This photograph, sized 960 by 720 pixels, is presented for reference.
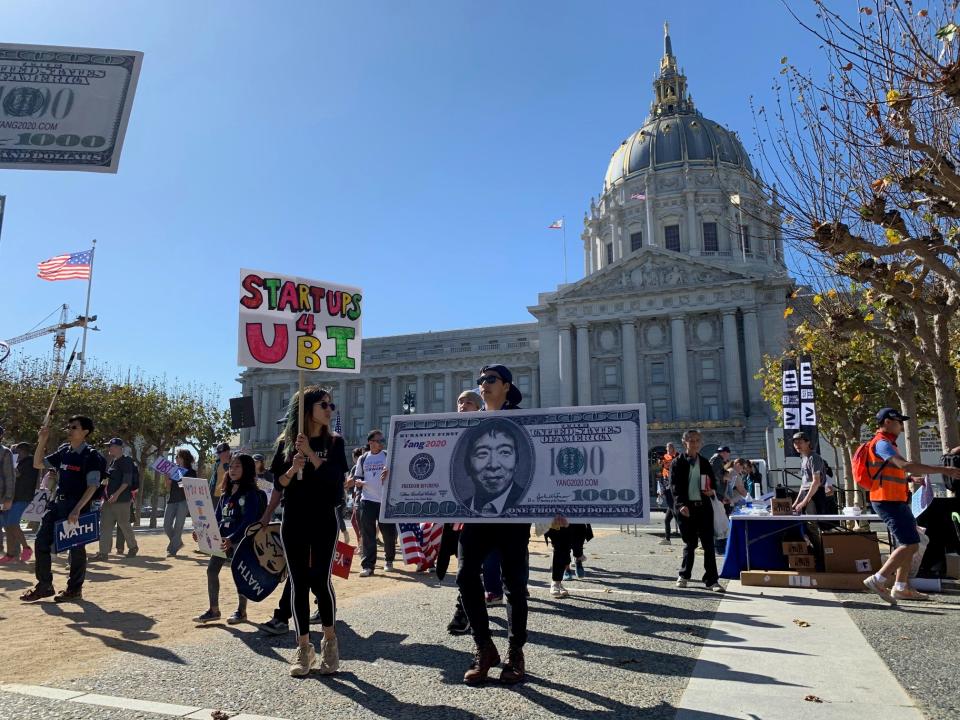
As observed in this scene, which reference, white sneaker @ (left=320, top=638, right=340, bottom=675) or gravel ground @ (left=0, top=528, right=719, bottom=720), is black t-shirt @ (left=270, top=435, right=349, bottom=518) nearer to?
white sneaker @ (left=320, top=638, right=340, bottom=675)

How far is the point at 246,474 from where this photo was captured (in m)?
6.41

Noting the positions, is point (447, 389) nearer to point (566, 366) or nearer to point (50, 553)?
point (566, 366)

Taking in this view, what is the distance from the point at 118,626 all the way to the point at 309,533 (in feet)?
10.1

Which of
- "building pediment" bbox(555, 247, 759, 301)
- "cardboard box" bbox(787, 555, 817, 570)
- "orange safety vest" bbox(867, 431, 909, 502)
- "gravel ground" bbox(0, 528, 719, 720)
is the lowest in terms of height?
"gravel ground" bbox(0, 528, 719, 720)

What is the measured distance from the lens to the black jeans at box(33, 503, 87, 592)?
758 centimetres

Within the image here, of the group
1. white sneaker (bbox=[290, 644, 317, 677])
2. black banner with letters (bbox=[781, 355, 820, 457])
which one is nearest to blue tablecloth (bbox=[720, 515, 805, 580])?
white sneaker (bbox=[290, 644, 317, 677])

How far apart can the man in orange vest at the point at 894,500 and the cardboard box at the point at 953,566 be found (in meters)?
1.82

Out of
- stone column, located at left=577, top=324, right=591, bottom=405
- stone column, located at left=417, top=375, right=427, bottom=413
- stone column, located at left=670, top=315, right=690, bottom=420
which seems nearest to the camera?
stone column, located at left=670, top=315, right=690, bottom=420

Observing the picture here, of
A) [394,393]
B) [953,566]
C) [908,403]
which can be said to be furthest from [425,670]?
[394,393]

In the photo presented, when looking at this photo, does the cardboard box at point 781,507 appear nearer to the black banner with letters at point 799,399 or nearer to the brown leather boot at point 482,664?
the brown leather boot at point 482,664

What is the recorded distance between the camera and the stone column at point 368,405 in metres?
76.3

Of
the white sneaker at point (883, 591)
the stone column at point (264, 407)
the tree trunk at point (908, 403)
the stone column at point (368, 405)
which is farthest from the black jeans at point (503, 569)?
the stone column at point (264, 407)

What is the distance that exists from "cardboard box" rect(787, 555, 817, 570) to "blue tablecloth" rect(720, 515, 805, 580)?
29cm

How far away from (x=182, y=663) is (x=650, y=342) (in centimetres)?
5977
